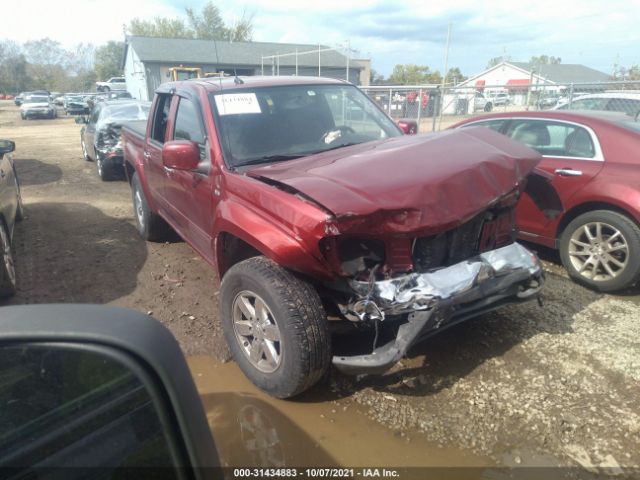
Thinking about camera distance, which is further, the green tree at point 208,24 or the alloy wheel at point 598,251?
the green tree at point 208,24

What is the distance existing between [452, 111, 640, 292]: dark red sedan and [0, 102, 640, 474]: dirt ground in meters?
0.32

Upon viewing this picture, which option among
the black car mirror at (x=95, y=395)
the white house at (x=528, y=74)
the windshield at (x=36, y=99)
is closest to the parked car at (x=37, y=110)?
the windshield at (x=36, y=99)

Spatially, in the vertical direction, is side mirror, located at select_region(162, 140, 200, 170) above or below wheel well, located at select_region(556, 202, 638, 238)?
above

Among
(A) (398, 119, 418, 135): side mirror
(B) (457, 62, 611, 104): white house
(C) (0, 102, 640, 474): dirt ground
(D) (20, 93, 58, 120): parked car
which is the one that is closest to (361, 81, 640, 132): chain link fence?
(A) (398, 119, 418, 135): side mirror

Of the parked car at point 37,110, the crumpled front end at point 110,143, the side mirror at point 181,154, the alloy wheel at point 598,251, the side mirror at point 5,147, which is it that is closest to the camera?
the side mirror at point 181,154

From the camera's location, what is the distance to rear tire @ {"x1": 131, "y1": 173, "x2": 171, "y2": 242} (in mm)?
5934

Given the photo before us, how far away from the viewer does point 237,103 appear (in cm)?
387

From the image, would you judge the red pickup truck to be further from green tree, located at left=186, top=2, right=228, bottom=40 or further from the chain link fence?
green tree, located at left=186, top=2, right=228, bottom=40

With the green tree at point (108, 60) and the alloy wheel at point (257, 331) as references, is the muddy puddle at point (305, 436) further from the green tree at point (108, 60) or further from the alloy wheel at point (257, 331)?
the green tree at point (108, 60)

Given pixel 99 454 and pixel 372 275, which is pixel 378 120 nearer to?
pixel 372 275

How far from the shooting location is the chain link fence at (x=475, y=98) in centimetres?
1033

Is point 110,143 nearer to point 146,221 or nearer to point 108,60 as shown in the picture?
point 146,221

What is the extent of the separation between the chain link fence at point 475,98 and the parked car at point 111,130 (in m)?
5.35

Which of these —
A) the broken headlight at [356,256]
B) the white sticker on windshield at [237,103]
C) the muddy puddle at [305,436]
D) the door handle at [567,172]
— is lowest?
the muddy puddle at [305,436]
